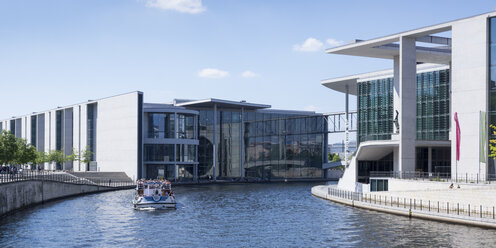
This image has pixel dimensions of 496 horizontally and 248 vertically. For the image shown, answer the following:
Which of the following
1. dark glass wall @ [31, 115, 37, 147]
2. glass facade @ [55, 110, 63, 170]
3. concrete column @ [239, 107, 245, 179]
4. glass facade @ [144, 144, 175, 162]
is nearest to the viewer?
glass facade @ [144, 144, 175, 162]

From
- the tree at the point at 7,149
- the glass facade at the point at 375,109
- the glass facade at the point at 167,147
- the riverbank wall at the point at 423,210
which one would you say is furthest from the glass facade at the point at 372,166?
the tree at the point at 7,149

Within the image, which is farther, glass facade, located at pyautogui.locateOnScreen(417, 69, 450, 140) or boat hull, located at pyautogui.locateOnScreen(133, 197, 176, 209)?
glass facade, located at pyautogui.locateOnScreen(417, 69, 450, 140)

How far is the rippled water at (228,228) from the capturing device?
38.2 m

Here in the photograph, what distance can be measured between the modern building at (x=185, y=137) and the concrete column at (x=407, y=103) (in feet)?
153

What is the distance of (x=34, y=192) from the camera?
62.7m

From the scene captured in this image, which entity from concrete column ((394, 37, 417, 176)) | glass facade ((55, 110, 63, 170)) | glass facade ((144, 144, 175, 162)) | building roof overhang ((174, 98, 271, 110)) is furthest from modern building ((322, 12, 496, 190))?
glass facade ((55, 110, 63, 170))

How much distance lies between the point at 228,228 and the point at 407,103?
33242 millimetres

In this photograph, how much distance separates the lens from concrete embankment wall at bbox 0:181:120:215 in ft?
171

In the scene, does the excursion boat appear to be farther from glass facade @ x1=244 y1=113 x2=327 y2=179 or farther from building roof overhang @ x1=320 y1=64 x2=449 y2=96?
glass facade @ x1=244 y1=113 x2=327 y2=179

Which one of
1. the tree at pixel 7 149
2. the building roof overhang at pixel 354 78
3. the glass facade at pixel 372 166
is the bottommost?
the glass facade at pixel 372 166

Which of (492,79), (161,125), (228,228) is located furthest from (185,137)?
(228,228)

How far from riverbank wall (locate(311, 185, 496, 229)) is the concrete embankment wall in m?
32.9

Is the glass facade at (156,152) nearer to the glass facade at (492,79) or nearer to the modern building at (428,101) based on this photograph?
the modern building at (428,101)

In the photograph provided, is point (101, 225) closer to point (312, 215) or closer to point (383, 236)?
point (312, 215)
